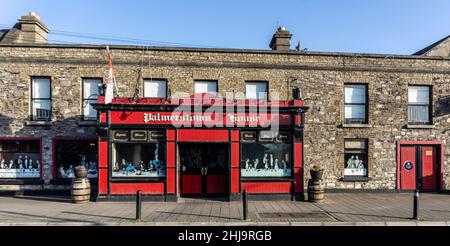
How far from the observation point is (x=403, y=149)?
1374 centimetres

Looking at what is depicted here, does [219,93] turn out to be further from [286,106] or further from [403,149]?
[403,149]

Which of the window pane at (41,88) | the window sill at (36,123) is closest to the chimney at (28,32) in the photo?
the window pane at (41,88)

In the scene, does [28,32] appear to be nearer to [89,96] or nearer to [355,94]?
[89,96]

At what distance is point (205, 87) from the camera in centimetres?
1359

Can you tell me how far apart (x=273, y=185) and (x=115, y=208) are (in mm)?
6125

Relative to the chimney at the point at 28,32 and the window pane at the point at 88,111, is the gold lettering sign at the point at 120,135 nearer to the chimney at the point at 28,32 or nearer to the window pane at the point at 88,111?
the window pane at the point at 88,111

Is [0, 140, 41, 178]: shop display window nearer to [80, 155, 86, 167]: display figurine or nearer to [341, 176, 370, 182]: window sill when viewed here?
[80, 155, 86, 167]: display figurine

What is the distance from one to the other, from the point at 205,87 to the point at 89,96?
18.0 ft

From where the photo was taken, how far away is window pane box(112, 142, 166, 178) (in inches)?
452

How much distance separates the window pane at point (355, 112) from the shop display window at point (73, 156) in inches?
487

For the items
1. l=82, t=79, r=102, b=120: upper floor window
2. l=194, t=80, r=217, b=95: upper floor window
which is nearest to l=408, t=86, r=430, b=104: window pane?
l=194, t=80, r=217, b=95: upper floor window

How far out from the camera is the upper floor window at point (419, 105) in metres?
14.0

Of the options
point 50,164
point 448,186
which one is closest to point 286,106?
point 448,186

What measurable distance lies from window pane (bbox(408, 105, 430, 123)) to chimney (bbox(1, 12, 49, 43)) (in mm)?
18877
